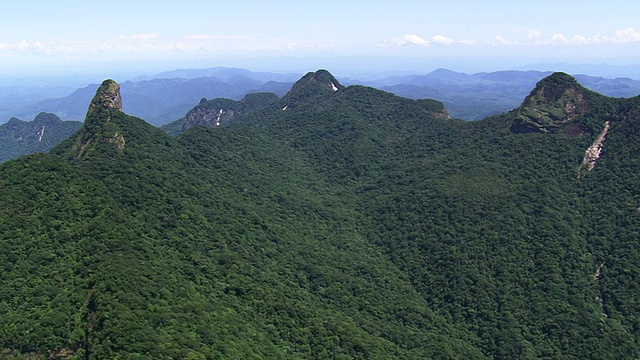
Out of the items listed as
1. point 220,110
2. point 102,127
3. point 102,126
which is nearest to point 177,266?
point 102,127

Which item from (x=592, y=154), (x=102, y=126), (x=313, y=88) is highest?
(x=313, y=88)

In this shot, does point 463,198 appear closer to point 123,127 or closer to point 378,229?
point 378,229

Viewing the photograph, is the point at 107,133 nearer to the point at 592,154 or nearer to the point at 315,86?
the point at 592,154

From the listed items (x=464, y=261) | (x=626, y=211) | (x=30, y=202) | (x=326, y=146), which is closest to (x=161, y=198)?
(x=30, y=202)

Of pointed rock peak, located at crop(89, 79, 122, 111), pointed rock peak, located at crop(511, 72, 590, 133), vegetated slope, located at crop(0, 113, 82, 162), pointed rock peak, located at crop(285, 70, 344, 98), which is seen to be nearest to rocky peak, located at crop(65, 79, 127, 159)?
pointed rock peak, located at crop(89, 79, 122, 111)

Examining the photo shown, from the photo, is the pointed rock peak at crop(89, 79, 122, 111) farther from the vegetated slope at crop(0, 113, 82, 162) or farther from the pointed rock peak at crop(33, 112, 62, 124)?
the pointed rock peak at crop(33, 112, 62, 124)

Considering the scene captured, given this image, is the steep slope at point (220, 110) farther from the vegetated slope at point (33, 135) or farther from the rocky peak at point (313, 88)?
the vegetated slope at point (33, 135)

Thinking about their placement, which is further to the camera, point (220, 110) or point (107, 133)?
point (220, 110)

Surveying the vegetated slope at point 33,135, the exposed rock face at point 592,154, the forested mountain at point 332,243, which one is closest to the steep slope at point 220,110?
the vegetated slope at point 33,135
